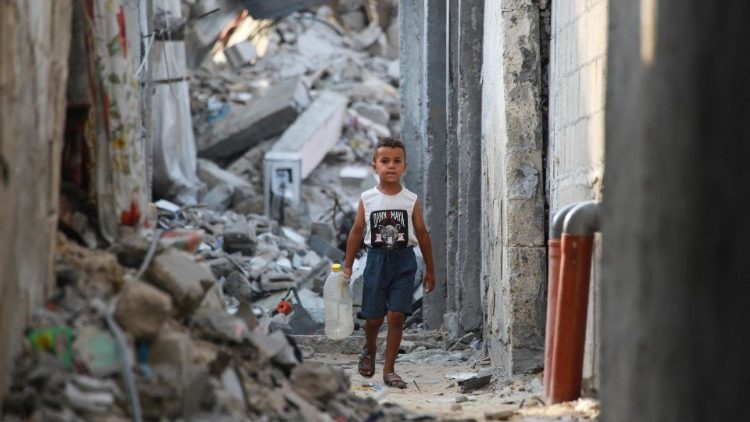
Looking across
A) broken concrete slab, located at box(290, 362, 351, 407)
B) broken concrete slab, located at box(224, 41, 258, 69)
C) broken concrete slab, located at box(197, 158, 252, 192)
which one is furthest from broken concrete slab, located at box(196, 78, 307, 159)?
broken concrete slab, located at box(290, 362, 351, 407)

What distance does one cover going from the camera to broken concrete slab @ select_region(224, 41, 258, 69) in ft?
74.3

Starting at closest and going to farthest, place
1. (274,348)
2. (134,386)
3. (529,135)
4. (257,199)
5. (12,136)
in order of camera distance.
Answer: (12,136) → (134,386) → (274,348) → (529,135) → (257,199)

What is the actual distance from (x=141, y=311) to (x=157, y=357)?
154mm

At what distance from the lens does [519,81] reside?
7227mm

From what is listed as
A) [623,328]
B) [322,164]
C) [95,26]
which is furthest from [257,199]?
[623,328]

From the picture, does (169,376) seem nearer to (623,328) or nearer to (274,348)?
(274,348)

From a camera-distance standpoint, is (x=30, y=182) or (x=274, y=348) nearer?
(x=30, y=182)

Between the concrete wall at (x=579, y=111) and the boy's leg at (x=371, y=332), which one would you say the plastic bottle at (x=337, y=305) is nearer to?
the boy's leg at (x=371, y=332)

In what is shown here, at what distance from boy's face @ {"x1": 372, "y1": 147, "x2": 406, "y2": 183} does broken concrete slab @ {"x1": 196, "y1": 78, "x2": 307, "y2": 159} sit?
11.5m

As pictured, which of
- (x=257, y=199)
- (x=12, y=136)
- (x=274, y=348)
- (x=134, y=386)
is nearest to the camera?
(x=12, y=136)

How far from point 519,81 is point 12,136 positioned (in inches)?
162

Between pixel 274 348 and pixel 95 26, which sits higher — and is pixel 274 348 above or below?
below

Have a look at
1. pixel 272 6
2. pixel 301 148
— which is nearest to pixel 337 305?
pixel 301 148

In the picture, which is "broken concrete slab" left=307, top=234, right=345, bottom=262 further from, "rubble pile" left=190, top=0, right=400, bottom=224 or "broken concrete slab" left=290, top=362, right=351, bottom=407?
"broken concrete slab" left=290, top=362, right=351, bottom=407
